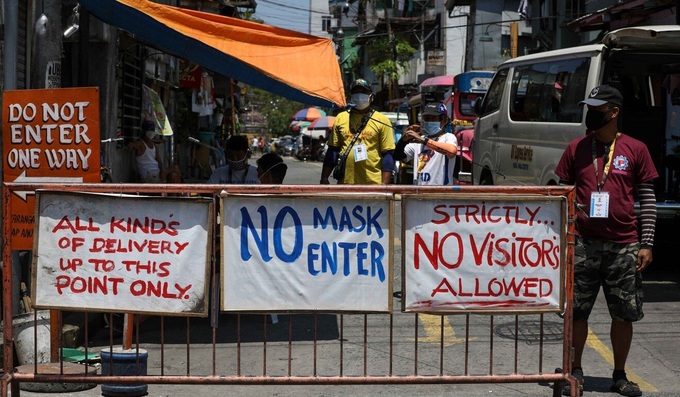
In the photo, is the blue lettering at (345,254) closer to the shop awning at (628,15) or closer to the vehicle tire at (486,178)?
the vehicle tire at (486,178)

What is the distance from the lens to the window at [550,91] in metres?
10.2

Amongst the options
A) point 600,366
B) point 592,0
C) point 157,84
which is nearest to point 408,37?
point 592,0

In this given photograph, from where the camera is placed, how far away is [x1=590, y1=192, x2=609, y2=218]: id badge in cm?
607

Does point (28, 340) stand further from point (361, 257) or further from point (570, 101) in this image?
point (570, 101)

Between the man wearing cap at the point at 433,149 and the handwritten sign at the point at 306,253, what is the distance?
383cm

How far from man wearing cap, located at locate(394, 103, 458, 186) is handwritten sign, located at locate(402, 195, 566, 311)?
3.75 meters

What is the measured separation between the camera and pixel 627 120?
453 inches

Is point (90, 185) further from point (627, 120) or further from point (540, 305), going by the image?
point (627, 120)

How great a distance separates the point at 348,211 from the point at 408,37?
54.7 m

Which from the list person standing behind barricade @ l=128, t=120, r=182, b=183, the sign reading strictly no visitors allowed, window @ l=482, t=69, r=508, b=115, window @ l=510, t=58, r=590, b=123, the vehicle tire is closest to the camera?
the sign reading strictly no visitors allowed

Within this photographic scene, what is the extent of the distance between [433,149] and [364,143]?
829 millimetres

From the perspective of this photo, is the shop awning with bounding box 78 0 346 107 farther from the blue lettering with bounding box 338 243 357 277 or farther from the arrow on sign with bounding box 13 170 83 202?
the blue lettering with bounding box 338 243 357 277

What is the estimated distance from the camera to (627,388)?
20.2ft

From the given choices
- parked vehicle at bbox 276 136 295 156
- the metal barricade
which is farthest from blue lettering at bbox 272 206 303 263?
parked vehicle at bbox 276 136 295 156
